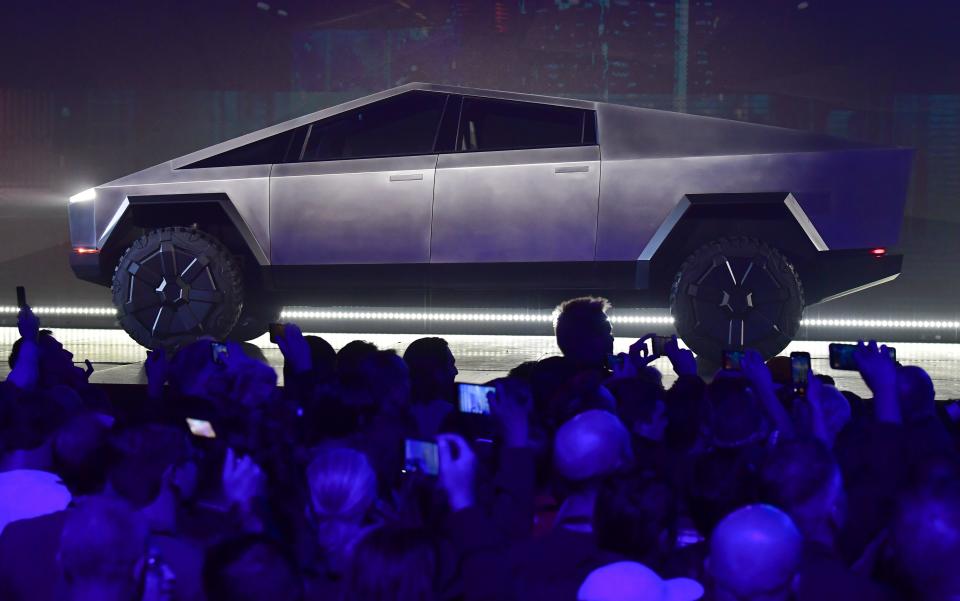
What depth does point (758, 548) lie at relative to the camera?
139cm

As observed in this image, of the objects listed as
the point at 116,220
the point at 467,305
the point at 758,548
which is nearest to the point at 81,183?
the point at 116,220

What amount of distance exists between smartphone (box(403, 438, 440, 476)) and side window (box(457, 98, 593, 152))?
142 inches

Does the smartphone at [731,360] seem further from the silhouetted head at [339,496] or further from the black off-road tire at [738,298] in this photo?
the black off-road tire at [738,298]

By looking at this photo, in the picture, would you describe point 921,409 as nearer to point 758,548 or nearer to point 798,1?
point 758,548

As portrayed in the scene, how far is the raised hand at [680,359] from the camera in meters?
3.03

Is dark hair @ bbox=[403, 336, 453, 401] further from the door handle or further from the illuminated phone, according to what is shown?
the door handle

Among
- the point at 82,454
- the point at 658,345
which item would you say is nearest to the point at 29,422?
the point at 82,454

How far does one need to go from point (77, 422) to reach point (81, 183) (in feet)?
25.2

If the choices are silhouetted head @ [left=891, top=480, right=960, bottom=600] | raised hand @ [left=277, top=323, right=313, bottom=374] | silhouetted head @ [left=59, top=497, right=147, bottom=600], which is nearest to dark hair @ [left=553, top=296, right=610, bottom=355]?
raised hand @ [left=277, top=323, right=313, bottom=374]

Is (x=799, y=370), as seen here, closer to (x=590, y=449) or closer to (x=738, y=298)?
(x=590, y=449)

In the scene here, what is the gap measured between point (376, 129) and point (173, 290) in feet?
4.74

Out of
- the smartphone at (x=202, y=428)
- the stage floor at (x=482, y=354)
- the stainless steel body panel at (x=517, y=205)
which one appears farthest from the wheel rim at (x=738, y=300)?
the smartphone at (x=202, y=428)

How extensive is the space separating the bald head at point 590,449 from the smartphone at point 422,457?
230mm

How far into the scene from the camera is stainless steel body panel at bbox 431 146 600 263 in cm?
526
